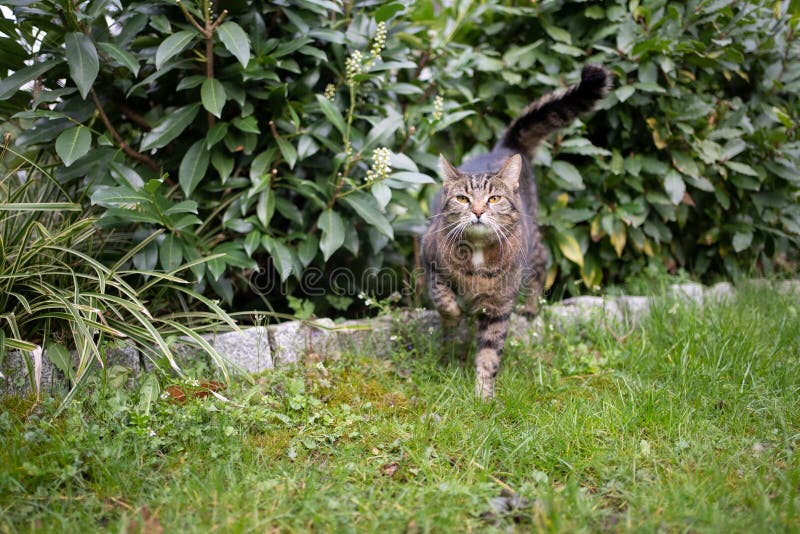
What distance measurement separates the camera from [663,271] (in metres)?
3.87

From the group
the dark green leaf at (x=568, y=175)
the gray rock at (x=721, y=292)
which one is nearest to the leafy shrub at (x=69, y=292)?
the dark green leaf at (x=568, y=175)

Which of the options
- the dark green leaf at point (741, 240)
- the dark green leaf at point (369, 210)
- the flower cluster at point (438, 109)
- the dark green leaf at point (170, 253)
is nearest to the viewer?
the dark green leaf at point (170, 253)

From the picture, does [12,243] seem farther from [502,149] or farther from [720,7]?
[720,7]

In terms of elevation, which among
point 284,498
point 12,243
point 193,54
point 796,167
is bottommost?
point 284,498

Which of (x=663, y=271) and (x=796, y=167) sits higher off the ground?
(x=796, y=167)

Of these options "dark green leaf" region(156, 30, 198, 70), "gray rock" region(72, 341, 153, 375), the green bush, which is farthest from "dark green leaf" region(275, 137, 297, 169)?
"gray rock" region(72, 341, 153, 375)

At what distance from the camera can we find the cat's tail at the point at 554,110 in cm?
305

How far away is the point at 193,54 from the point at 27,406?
1.73 m

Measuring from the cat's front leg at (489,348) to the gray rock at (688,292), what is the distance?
4.05 ft

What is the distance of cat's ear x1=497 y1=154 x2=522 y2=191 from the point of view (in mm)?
2787

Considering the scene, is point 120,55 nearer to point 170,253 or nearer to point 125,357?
point 170,253

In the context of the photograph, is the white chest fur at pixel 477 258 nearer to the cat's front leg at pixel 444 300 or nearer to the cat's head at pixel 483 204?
the cat's head at pixel 483 204

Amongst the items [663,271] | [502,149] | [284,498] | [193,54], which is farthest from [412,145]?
[284,498]

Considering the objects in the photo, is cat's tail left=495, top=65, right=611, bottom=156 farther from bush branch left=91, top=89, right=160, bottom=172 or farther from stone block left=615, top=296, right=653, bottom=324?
bush branch left=91, top=89, right=160, bottom=172
